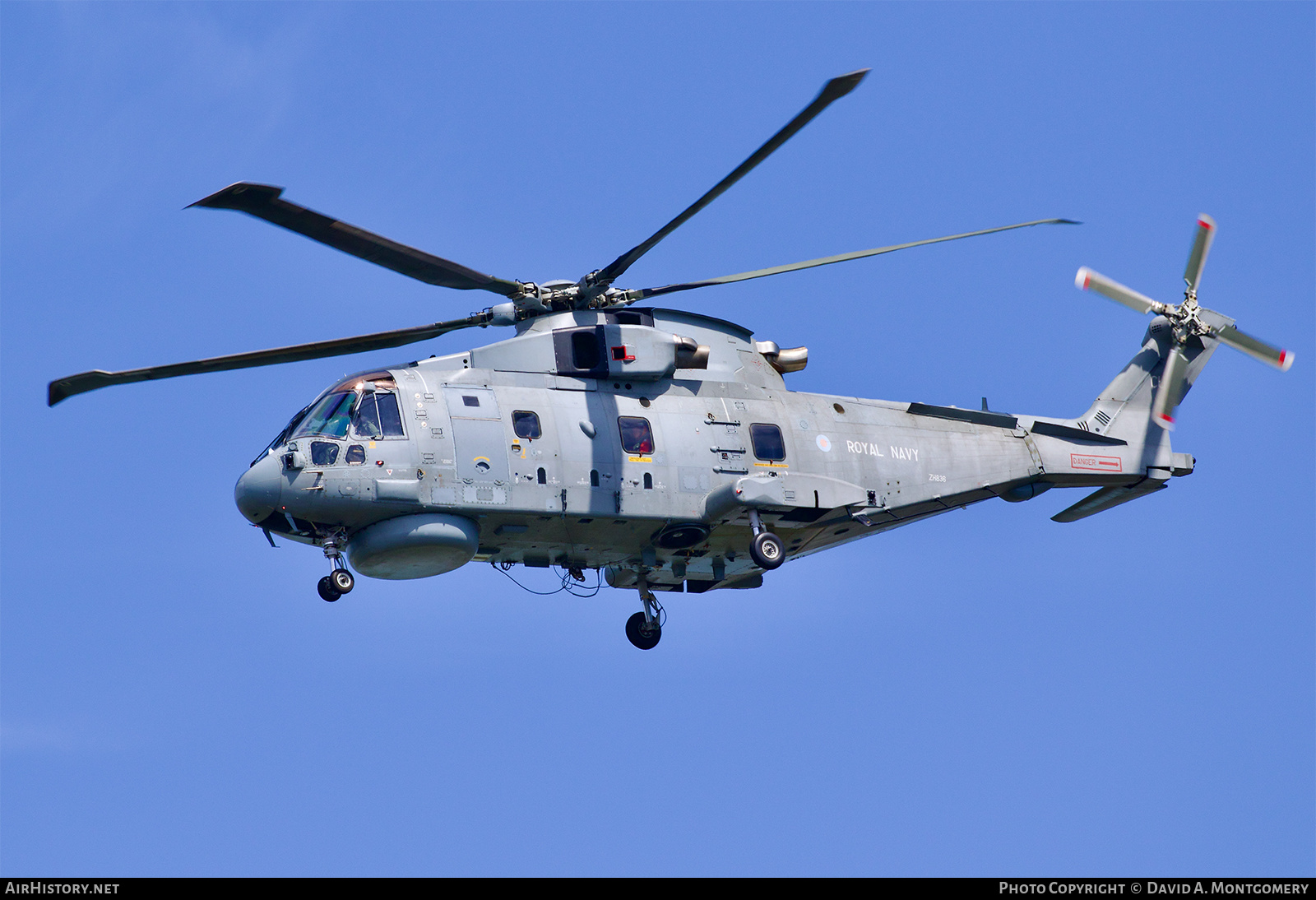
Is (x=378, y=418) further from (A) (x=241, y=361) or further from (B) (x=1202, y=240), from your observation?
(B) (x=1202, y=240)

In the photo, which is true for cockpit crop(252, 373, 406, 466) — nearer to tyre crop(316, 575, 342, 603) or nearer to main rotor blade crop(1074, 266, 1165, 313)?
tyre crop(316, 575, 342, 603)

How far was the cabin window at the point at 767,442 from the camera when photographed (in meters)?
28.2

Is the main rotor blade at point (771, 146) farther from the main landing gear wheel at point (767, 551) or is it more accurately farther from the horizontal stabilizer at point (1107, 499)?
the horizontal stabilizer at point (1107, 499)

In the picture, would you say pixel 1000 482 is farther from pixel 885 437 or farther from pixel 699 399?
pixel 699 399

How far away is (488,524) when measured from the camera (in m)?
26.3

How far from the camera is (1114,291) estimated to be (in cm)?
3191

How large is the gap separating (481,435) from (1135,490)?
516 inches

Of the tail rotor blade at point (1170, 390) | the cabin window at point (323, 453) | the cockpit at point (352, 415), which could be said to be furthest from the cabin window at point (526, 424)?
the tail rotor blade at point (1170, 390)

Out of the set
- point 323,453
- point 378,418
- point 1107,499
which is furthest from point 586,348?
point 1107,499

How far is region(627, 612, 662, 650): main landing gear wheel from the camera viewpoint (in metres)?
29.4

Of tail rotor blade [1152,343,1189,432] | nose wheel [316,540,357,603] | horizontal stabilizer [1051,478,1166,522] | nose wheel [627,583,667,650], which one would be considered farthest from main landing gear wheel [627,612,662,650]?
tail rotor blade [1152,343,1189,432]

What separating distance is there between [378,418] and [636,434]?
4.20 metres

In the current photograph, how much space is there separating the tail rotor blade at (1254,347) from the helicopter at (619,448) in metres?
0.07

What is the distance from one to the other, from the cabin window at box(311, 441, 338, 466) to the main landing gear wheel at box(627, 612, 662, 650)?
6699 millimetres
